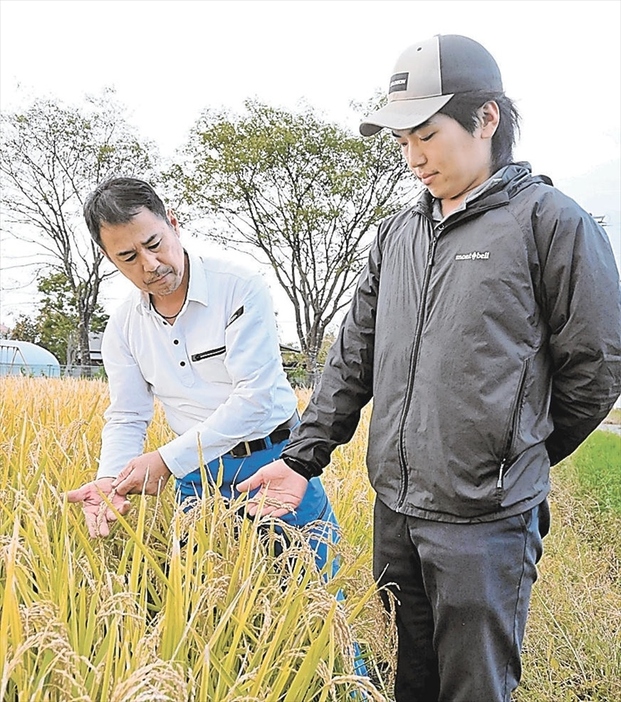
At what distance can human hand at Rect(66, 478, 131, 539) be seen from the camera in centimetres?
167

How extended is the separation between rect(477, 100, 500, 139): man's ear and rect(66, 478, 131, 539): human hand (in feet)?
3.65

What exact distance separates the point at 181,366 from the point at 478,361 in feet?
2.89

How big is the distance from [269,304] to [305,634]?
0.90 m

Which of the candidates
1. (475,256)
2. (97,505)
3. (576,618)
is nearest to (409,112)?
(475,256)

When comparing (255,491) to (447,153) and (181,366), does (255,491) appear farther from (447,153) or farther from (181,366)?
(447,153)

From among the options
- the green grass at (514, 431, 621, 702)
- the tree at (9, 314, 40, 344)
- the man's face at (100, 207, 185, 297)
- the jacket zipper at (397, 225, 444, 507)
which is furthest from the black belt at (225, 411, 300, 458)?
the tree at (9, 314, 40, 344)

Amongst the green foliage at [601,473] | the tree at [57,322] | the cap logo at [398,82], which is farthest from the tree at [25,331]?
the cap logo at [398,82]

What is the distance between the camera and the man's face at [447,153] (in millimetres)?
1395

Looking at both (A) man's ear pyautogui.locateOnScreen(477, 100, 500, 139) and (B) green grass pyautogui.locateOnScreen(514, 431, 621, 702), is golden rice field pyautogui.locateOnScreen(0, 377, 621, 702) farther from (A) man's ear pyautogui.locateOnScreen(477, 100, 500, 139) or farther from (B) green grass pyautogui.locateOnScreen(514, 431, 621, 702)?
(A) man's ear pyautogui.locateOnScreen(477, 100, 500, 139)

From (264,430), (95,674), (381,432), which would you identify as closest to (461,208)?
(381,432)

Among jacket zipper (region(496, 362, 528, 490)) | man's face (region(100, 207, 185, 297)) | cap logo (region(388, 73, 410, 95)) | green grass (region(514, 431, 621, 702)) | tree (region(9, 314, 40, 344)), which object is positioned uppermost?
cap logo (region(388, 73, 410, 95))

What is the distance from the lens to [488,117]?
4.70 ft

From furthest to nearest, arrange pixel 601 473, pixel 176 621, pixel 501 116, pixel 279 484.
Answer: pixel 601 473 < pixel 279 484 < pixel 501 116 < pixel 176 621

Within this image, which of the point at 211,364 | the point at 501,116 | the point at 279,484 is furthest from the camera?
the point at 211,364
